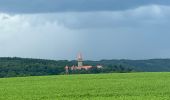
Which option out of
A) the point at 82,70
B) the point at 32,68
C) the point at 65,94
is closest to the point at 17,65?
the point at 32,68

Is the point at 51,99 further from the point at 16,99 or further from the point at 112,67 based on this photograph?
the point at 112,67

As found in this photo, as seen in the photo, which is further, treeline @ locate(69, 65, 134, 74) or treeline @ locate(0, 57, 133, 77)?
treeline @ locate(69, 65, 134, 74)

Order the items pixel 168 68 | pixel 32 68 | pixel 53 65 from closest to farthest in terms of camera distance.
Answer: pixel 32 68 → pixel 53 65 → pixel 168 68

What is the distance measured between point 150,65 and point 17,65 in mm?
62651

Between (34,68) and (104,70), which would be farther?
(104,70)

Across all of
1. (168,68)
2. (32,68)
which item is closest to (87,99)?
(32,68)

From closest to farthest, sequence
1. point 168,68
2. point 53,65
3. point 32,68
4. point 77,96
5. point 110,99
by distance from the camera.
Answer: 1. point 110,99
2. point 77,96
3. point 32,68
4. point 53,65
5. point 168,68

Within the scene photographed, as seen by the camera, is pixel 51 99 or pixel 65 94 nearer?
pixel 51 99

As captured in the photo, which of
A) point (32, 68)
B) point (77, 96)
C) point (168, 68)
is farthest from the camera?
point (168, 68)

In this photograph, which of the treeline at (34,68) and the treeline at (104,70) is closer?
the treeline at (34,68)

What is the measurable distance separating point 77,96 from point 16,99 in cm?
373

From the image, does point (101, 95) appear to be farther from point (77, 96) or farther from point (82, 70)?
point (82, 70)

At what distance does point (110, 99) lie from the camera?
3027 centimetres

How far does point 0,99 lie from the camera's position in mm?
32062
